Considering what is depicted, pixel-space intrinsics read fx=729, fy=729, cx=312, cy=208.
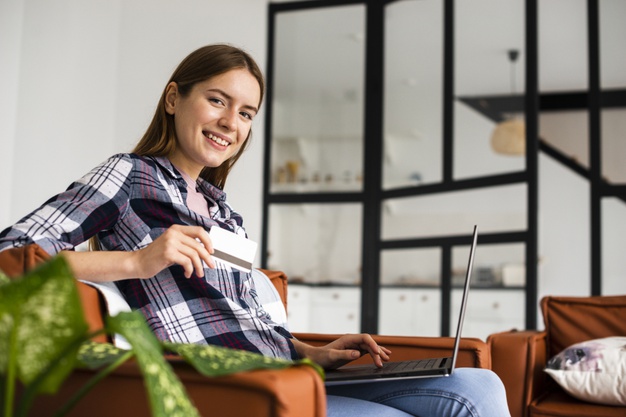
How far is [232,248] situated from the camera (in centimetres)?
127

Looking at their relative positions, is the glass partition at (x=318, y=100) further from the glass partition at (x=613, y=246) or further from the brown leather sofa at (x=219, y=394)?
the brown leather sofa at (x=219, y=394)

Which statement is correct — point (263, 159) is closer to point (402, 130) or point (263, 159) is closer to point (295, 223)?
point (295, 223)

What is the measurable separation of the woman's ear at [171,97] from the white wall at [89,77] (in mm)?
2996

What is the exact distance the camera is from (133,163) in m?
1.34

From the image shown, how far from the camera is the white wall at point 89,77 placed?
4277mm

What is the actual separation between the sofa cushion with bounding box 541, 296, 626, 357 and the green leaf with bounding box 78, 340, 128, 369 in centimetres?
189

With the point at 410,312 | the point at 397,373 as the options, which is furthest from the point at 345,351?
the point at 410,312

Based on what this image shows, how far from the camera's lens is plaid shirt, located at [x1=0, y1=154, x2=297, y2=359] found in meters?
1.22

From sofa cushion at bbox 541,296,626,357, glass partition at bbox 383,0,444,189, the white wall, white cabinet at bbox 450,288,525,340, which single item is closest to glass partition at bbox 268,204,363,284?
the white wall

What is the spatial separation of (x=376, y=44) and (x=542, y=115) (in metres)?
1.90

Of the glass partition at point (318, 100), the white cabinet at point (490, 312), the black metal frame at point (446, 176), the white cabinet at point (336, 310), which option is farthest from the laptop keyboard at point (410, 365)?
the glass partition at point (318, 100)

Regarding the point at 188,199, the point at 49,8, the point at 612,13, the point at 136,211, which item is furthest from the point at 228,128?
the point at 49,8

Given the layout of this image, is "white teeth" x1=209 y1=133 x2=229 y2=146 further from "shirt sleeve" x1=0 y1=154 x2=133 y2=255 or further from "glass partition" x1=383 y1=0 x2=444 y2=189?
"glass partition" x1=383 y1=0 x2=444 y2=189

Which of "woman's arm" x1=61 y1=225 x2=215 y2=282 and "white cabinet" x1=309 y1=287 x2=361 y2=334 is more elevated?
"woman's arm" x1=61 y1=225 x2=215 y2=282
